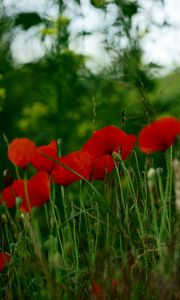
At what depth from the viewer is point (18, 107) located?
4832 mm

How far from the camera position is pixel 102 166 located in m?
1.78

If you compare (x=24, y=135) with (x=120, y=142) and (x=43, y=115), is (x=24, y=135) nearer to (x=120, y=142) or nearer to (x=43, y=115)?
(x=43, y=115)

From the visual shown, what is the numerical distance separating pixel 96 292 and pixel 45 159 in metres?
0.37

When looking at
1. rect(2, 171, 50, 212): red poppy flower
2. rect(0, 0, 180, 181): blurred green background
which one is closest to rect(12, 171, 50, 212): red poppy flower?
rect(2, 171, 50, 212): red poppy flower

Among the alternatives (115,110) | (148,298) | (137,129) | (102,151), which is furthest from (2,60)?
(148,298)

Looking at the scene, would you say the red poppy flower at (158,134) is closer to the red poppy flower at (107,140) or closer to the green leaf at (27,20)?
the red poppy flower at (107,140)

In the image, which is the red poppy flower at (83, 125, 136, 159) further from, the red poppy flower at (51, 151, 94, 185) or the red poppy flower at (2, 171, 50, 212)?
the red poppy flower at (2, 171, 50, 212)

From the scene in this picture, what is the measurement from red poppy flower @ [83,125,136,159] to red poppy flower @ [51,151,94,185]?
33 millimetres

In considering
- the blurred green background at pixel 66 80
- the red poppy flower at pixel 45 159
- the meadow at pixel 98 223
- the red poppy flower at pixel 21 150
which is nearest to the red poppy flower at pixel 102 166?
the meadow at pixel 98 223

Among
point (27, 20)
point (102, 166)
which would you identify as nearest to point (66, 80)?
point (27, 20)

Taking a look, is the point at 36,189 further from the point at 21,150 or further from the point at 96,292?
the point at 96,292

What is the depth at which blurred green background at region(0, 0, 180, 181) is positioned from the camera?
331cm

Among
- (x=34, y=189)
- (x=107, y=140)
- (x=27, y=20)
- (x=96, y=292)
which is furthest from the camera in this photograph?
(x=27, y=20)

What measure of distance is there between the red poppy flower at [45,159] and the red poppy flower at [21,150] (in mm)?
78
